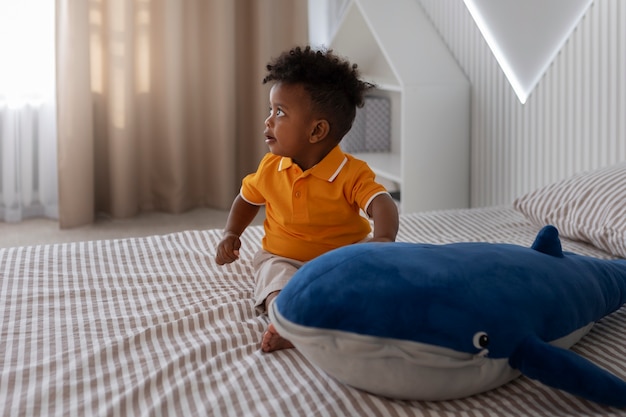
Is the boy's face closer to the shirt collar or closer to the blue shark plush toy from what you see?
the shirt collar

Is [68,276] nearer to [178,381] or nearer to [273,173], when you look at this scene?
[273,173]

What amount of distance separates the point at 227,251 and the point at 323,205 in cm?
20

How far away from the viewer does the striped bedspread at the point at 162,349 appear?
3.33ft

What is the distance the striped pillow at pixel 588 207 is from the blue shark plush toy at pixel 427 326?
63 centimetres

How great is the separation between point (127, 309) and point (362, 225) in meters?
0.45

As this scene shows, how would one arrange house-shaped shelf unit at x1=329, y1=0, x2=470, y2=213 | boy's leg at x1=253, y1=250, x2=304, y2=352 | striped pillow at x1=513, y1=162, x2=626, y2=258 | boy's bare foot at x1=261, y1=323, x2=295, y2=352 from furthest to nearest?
1. house-shaped shelf unit at x1=329, y1=0, x2=470, y2=213
2. striped pillow at x1=513, y1=162, x2=626, y2=258
3. boy's leg at x1=253, y1=250, x2=304, y2=352
4. boy's bare foot at x1=261, y1=323, x2=295, y2=352

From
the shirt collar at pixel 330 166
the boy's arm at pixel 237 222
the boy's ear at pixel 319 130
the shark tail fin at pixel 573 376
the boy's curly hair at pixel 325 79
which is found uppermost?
the boy's curly hair at pixel 325 79

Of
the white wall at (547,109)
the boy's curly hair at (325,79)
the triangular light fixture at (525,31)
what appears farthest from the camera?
the triangular light fixture at (525,31)

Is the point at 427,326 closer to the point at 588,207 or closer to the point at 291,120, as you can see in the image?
the point at 291,120

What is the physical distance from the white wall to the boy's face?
1.08 metres

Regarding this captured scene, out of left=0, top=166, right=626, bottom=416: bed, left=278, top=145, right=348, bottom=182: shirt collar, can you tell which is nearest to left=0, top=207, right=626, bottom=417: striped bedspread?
left=0, top=166, right=626, bottom=416: bed

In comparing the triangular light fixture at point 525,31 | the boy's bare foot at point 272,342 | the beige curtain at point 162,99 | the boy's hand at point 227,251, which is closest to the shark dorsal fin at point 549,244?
the boy's bare foot at point 272,342

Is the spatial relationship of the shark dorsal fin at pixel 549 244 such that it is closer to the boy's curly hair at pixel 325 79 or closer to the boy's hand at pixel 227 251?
the boy's curly hair at pixel 325 79

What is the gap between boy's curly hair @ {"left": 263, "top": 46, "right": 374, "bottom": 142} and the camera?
1494 mm
